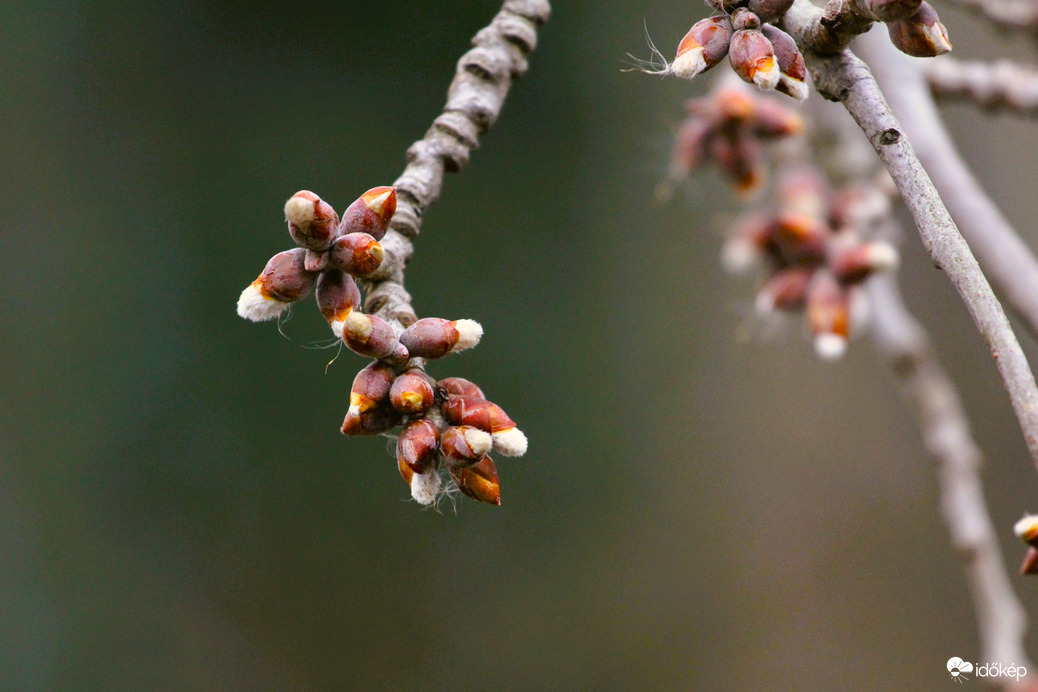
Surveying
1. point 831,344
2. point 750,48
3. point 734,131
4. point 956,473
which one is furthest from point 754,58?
point 956,473

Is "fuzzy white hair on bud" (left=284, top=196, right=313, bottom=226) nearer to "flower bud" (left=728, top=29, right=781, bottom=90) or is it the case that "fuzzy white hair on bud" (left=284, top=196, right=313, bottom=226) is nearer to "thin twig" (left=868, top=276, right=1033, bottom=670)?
"flower bud" (left=728, top=29, right=781, bottom=90)

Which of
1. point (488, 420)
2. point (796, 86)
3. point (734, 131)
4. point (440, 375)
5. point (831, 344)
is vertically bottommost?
point (440, 375)

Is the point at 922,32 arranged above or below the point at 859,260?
above

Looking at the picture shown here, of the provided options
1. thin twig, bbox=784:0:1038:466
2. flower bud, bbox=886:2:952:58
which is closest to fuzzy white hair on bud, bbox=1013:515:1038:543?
thin twig, bbox=784:0:1038:466

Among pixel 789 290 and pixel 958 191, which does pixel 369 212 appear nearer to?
pixel 958 191

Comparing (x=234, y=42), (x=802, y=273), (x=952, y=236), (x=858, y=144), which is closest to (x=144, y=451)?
(x=234, y=42)

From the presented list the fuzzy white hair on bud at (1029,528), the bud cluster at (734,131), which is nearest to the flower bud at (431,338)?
the fuzzy white hair on bud at (1029,528)

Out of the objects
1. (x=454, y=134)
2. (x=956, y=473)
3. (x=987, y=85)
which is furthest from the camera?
(x=956, y=473)

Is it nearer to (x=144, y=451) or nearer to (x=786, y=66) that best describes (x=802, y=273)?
(x=786, y=66)
